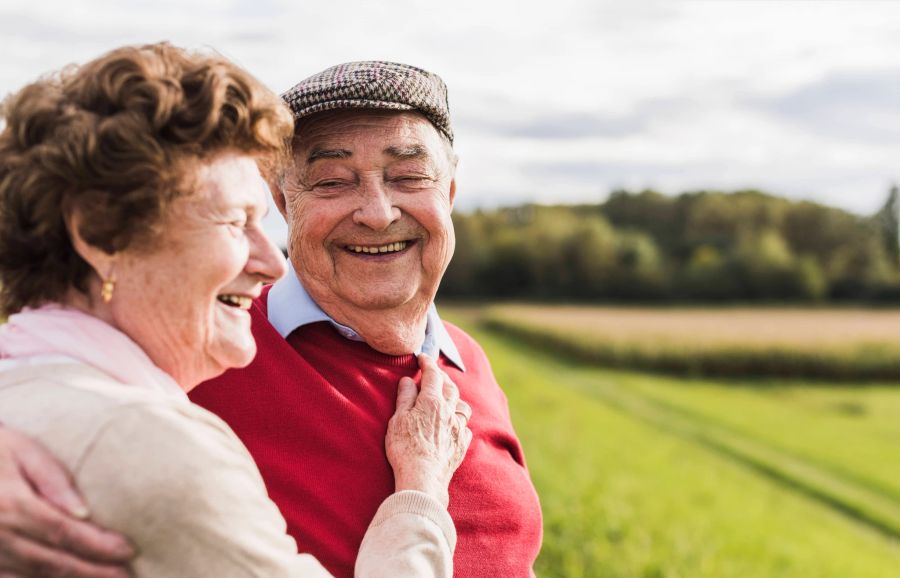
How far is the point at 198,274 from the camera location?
155 centimetres

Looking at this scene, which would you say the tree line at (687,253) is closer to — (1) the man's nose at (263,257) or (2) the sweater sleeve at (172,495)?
(1) the man's nose at (263,257)

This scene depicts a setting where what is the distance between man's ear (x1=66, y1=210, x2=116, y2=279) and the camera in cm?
148

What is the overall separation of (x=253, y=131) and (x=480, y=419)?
1.29m

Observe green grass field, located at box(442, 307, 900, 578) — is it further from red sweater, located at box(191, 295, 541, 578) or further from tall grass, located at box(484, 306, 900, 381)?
red sweater, located at box(191, 295, 541, 578)

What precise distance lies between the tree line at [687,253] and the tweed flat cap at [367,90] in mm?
45161

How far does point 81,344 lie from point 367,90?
1.12 metres

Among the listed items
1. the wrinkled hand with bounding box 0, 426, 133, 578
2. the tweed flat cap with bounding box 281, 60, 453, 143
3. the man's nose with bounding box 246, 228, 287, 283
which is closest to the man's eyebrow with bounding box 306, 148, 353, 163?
the tweed flat cap with bounding box 281, 60, 453, 143

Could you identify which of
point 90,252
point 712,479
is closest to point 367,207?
point 90,252

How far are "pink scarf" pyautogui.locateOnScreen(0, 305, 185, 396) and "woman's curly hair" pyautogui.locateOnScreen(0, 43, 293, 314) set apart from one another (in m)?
0.07

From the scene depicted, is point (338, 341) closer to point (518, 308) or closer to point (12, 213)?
point (12, 213)

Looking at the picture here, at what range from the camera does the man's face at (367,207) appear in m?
2.40

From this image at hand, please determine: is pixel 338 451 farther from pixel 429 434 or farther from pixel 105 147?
pixel 105 147

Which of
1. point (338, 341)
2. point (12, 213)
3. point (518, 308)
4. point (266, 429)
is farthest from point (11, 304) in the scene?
point (518, 308)

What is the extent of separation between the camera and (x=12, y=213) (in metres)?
1.51
